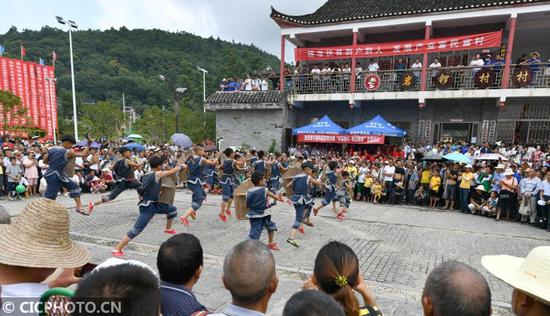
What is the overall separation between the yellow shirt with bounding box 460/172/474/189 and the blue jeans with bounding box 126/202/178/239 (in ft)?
31.1

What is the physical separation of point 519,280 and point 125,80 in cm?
7526

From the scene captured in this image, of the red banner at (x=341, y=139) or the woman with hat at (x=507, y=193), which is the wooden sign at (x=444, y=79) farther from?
the woman with hat at (x=507, y=193)

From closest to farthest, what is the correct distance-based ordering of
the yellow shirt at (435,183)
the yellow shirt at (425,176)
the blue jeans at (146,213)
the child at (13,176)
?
the blue jeans at (146,213), the child at (13,176), the yellow shirt at (435,183), the yellow shirt at (425,176)

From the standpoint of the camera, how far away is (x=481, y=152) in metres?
13.6

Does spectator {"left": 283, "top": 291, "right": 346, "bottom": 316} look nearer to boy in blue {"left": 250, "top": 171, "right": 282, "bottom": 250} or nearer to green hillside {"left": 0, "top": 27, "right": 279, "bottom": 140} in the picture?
boy in blue {"left": 250, "top": 171, "right": 282, "bottom": 250}

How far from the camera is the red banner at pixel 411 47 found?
47.6 ft

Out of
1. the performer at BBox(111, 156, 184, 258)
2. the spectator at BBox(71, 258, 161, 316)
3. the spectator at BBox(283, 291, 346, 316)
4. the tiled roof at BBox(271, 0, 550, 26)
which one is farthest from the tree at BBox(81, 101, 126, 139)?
the spectator at BBox(283, 291, 346, 316)

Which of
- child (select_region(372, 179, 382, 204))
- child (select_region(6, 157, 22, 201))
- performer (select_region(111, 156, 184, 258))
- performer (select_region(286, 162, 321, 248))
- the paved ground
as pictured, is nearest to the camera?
the paved ground

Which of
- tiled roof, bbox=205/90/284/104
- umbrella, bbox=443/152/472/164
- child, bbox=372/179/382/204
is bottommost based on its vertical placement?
child, bbox=372/179/382/204

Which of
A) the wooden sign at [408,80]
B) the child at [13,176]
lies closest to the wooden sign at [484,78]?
the wooden sign at [408,80]

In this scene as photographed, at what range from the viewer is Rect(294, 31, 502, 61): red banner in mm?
14514

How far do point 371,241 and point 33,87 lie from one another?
117ft

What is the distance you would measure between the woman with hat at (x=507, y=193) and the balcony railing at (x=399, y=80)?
7.05 m

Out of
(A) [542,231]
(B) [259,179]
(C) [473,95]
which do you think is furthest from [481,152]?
(B) [259,179]
